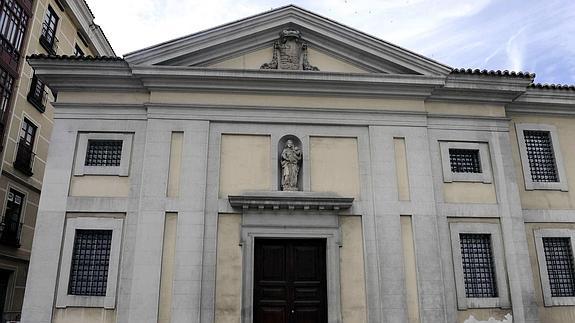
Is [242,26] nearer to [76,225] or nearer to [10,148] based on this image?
[76,225]

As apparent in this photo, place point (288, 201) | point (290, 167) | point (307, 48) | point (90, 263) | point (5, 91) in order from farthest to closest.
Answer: point (5, 91) → point (307, 48) → point (290, 167) → point (288, 201) → point (90, 263)

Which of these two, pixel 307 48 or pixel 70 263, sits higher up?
pixel 307 48

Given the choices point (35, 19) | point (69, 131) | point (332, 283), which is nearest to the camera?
point (332, 283)

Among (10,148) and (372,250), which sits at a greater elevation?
(10,148)

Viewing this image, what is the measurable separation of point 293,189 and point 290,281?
2393 millimetres

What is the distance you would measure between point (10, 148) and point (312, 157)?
1375 centimetres

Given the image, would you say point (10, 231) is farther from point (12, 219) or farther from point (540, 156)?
point (540, 156)

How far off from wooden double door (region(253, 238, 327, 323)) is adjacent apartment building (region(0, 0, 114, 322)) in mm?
12033

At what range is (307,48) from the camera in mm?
13914

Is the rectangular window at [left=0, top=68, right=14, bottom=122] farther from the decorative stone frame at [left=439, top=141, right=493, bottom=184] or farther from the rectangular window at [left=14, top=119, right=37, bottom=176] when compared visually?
the decorative stone frame at [left=439, top=141, right=493, bottom=184]

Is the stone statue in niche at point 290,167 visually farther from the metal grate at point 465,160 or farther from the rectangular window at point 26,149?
the rectangular window at point 26,149

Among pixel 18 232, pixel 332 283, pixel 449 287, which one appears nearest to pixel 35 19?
pixel 18 232

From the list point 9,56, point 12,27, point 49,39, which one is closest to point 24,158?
point 9,56

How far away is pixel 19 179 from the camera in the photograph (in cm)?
1986
